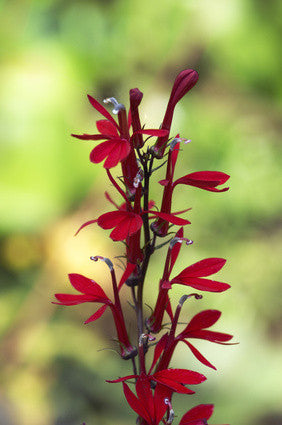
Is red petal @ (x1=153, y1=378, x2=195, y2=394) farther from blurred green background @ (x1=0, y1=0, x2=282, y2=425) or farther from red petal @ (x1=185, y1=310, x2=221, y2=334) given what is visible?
blurred green background @ (x1=0, y1=0, x2=282, y2=425)

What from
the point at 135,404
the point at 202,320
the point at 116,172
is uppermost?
the point at 116,172

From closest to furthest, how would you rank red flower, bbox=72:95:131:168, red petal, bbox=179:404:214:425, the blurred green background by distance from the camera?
red flower, bbox=72:95:131:168
red petal, bbox=179:404:214:425
the blurred green background

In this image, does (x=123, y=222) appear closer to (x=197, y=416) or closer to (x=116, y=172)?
(x=197, y=416)

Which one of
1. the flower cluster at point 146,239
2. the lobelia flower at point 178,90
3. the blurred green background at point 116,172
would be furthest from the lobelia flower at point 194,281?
the blurred green background at point 116,172

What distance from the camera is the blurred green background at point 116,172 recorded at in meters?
A: 1.53

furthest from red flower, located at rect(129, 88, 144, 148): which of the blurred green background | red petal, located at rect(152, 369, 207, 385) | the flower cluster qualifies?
the blurred green background

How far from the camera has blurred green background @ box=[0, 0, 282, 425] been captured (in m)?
1.53

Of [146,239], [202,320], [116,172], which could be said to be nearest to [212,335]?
[202,320]

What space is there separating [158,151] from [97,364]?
1.09 metres

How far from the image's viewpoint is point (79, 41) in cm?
182

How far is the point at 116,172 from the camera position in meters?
1.74

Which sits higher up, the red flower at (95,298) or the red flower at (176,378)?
→ the red flower at (95,298)

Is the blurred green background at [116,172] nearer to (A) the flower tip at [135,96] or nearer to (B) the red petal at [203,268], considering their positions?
(B) the red petal at [203,268]

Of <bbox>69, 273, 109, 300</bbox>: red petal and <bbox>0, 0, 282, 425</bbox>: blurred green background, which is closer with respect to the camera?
<bbox>69, 273, 109, 300</bbox>: red petal
